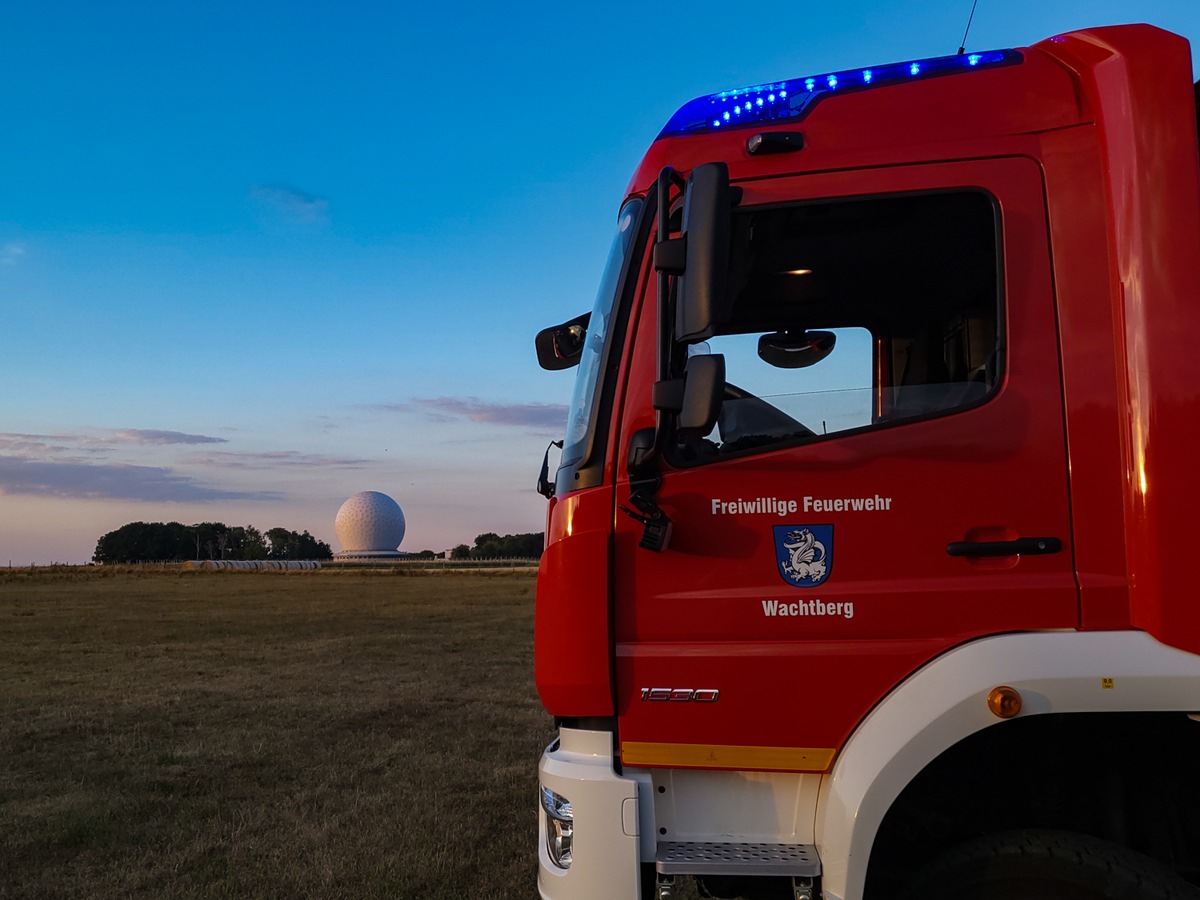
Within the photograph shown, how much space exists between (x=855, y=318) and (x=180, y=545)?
12293 centimetres

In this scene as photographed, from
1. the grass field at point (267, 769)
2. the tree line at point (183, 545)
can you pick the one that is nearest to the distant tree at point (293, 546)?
the tree line at point (183, 545)

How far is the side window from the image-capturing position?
2.57m

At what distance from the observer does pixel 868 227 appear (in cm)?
268

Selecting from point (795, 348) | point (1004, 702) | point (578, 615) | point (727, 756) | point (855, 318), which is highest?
point (855, 318)

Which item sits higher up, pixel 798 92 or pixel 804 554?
pixel 798 92

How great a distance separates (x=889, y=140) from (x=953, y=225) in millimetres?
312

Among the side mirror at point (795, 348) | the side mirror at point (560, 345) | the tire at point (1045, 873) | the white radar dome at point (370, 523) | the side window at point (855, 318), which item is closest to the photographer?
the tire at point (1045, 873)

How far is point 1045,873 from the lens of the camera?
2.26 meters

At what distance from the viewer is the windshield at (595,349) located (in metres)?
2.76

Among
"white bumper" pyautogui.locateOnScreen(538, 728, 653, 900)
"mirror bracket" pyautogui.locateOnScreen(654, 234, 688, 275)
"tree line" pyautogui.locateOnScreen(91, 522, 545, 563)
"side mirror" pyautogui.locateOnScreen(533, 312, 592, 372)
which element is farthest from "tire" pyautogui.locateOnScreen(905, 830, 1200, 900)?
"tree line" pyautogui.locateOnScreen(91, 522, 545, 563)

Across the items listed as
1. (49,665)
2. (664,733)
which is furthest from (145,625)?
(664,733)

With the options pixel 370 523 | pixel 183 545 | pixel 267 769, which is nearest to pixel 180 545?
pixel 183 545

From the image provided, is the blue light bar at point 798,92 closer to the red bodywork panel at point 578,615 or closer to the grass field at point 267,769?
the red bodywork panel at point 578,615

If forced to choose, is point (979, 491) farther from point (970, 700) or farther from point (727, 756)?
point (727, 756)
